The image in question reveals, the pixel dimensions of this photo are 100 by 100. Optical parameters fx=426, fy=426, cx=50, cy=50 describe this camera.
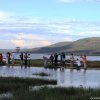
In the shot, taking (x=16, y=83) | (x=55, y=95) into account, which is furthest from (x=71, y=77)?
(x=55, y=95)

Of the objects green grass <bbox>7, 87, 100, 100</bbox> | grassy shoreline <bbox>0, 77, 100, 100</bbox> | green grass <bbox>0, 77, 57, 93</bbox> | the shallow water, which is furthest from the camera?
the shallow water

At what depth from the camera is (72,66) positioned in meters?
61.2

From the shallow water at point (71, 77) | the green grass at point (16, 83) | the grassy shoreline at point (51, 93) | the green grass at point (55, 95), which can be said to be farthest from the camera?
the shallow water at point (71, 77)

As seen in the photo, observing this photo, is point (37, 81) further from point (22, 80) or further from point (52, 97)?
point (52, 97)

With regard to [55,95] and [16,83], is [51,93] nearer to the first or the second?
[55,95]

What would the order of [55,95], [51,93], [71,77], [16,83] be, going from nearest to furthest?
[55,95] < [51,93] < [16,83] < [71,77]

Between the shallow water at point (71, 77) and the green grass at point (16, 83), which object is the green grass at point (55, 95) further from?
the shallow water at point (71, 77)

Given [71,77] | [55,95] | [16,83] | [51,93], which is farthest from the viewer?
[71,77]

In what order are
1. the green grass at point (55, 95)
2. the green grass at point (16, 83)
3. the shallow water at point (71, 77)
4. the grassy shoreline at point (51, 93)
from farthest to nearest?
the shallow water at point (71, 77) < the green grass at point (16, 83) < the grassy shoreline at point (51, 93) < the green grass at point (55, 95)

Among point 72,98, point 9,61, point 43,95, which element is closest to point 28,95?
point 43,95

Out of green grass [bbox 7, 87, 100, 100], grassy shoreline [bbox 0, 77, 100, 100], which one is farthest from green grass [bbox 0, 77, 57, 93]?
green grass [bbox 7, 87, 100, 100]

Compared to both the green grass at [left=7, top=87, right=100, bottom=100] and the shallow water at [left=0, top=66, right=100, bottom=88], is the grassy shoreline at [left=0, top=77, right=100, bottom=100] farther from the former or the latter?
the shallow water at [left=0, top=66, right=100, bottom=88]

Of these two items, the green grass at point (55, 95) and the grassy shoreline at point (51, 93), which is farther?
the grassy shoreline at point (51, 93)

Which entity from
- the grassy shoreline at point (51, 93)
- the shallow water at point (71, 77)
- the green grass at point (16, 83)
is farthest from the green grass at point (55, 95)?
the shallow water at point (71, 77)
